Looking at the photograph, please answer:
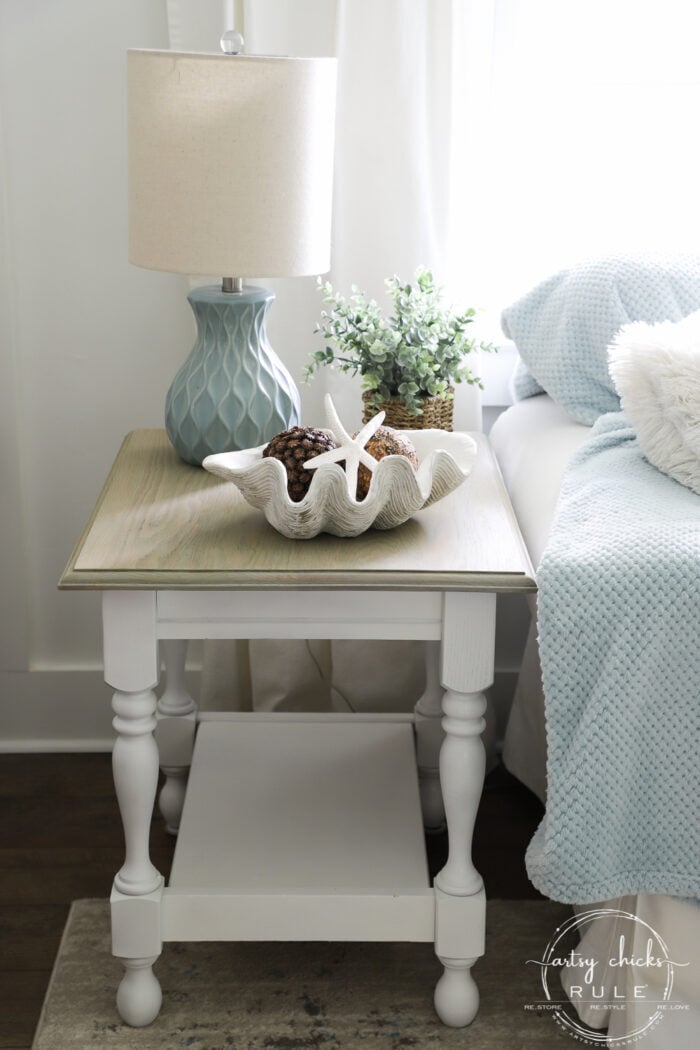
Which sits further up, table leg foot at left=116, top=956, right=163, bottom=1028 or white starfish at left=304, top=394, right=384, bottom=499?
white starfish at left=304, top=394, right=384, bottom=499

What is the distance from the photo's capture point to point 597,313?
153cm

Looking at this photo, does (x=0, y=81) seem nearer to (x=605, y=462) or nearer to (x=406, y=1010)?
(x=605, y=462)

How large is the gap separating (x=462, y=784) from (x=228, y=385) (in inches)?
21.6

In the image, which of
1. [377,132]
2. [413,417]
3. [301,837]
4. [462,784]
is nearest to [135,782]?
[301,837]

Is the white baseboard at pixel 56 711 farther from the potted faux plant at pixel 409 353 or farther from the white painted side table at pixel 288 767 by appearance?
the potted faux plant at pixel 409 353

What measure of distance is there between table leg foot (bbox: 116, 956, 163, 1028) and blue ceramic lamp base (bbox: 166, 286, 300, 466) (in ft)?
2.01

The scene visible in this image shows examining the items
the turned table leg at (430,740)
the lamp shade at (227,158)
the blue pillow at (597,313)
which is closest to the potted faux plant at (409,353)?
the blue pillow at (597,313)

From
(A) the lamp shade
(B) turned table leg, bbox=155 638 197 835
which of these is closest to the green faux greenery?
(A) the lamp shade

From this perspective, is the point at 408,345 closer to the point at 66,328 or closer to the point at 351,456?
the point at 351,456

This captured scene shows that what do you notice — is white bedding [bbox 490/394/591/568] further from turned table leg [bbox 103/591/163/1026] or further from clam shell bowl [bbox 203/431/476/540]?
turned table leg [bbox 103/591/163/1026]

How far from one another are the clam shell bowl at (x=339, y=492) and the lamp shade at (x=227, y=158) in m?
0.24

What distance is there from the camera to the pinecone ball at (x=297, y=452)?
4.12ft

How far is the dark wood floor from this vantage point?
1474 millimetres

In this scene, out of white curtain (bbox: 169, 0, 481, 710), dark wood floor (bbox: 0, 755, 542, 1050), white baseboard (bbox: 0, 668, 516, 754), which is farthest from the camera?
white baseboard (bbox: 0, 668, 516, 754)
